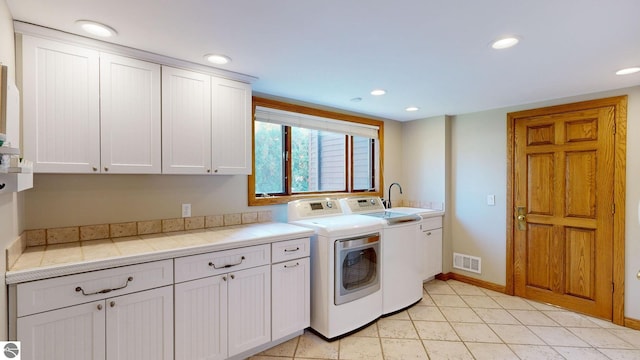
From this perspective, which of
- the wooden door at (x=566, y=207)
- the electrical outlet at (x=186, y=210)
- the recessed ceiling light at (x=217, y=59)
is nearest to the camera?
the recessed ceiling light at (x=217, y=59)

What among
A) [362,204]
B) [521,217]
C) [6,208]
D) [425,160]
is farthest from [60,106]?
[521,217]

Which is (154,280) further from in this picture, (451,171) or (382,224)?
(451,171)

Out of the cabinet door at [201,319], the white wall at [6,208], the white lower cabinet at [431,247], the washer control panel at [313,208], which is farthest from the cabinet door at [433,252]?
the white wall at [6,208]

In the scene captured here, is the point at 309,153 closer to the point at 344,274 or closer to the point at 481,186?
the point at 344,274

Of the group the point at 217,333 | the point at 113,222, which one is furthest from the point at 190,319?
the point at 113,222

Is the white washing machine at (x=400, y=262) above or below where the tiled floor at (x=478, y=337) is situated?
above

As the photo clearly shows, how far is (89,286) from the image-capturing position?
1.60 m

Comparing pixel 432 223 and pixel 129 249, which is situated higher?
pixel 129 249

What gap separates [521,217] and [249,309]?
3027mm

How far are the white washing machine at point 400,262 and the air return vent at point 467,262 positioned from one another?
95cm

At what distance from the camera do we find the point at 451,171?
13.3ft

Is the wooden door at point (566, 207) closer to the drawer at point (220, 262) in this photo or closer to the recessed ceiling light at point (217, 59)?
the drawer at point (220, 262)

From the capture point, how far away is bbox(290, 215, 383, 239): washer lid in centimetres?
257

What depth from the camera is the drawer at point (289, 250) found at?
235cm
